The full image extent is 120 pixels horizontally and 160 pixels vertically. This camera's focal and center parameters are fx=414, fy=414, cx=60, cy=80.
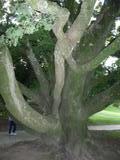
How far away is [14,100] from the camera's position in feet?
40.5

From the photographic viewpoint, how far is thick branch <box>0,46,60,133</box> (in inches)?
462

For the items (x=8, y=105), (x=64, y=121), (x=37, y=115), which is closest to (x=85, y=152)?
(x=64, y=121)

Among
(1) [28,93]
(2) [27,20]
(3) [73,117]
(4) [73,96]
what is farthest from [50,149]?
(2) [27,20]

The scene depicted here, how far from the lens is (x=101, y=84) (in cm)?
1847

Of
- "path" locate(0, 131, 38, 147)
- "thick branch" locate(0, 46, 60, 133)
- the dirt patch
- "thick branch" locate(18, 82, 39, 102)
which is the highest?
"thick branch" locate(18, 82, 39, 102)

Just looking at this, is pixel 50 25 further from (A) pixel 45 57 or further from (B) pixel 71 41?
(A) pixel 45 57

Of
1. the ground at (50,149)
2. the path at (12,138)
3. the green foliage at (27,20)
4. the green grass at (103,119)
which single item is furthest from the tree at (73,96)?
the green grass at (103,119)

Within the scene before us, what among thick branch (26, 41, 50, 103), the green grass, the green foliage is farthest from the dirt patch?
the green grass

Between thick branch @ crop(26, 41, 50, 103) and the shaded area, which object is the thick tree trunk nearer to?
the shaded area

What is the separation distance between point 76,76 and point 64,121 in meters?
1.82

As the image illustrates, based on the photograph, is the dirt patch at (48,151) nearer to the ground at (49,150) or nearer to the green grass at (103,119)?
the ground at (49,150)

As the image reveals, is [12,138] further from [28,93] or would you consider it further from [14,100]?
[14,100]

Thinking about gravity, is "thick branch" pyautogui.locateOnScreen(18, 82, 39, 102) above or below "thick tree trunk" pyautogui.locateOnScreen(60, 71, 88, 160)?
above

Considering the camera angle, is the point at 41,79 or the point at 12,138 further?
the point at 12,138
